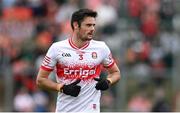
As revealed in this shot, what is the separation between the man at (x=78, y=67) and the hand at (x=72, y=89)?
0.21 ft

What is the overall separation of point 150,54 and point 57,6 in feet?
8.97

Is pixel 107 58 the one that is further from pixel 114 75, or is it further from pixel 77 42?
pixel 77 42

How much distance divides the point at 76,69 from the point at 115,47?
6600 mm

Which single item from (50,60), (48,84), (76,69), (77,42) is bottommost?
(48,84)

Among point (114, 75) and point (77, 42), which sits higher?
point (77, 42)

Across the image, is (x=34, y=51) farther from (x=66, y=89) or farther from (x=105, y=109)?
(x=66, y=89)

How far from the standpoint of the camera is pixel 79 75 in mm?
8758

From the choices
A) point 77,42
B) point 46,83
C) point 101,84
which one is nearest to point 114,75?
point 101,84

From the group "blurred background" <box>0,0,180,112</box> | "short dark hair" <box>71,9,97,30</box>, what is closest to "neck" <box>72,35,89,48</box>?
"short dark hair" <box>71,9,97,30</box>

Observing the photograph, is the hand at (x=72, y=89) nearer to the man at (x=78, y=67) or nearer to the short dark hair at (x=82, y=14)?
the man at (x=78, y=67)

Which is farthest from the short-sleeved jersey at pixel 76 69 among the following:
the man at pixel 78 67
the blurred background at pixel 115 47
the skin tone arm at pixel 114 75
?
the blurred background at pixel 115 47

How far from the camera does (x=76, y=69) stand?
28.8 feet

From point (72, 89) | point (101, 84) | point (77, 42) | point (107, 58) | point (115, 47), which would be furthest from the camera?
point (115, 47)

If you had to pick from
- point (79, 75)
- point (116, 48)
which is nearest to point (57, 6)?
point (116, 48)
